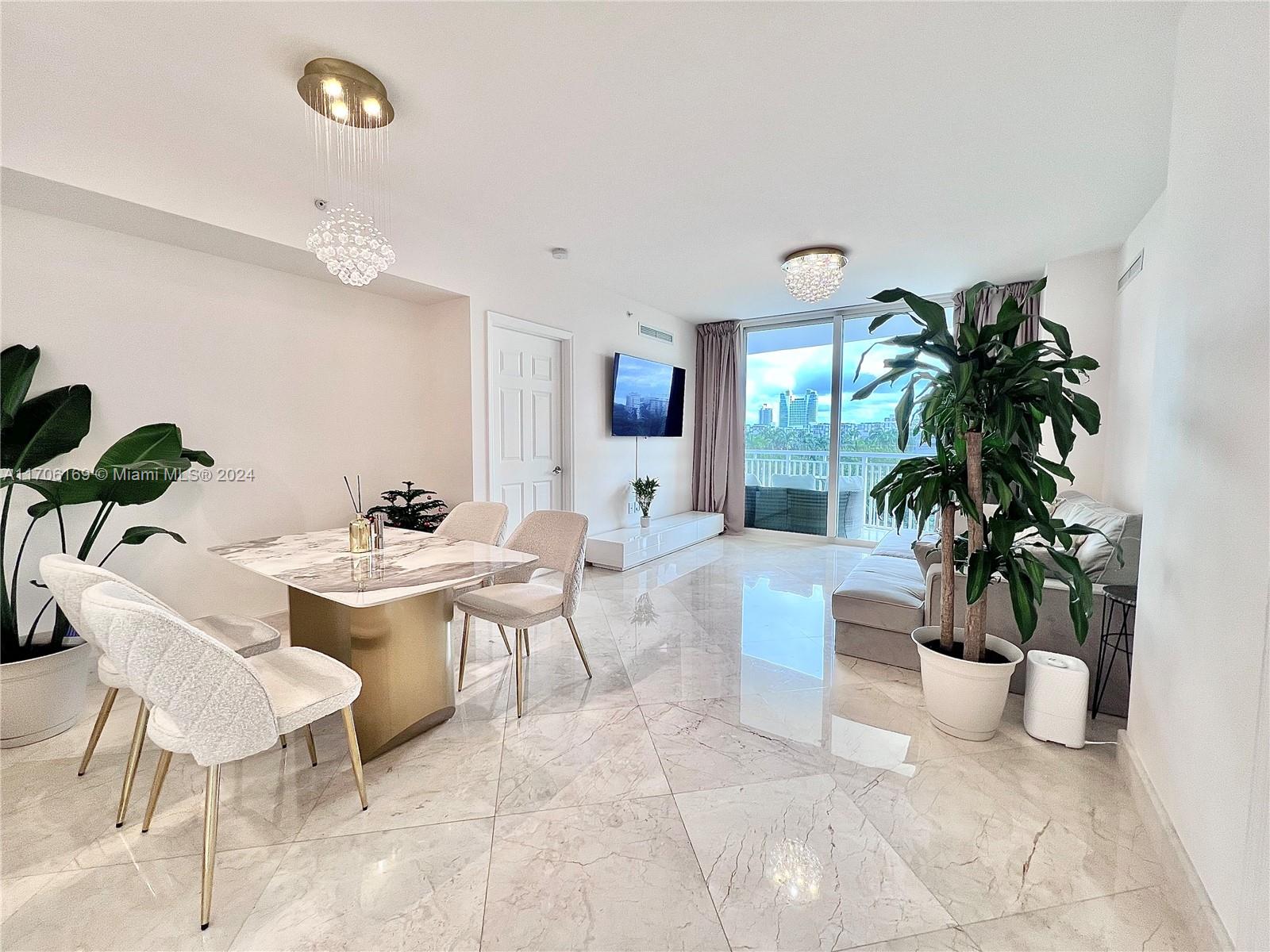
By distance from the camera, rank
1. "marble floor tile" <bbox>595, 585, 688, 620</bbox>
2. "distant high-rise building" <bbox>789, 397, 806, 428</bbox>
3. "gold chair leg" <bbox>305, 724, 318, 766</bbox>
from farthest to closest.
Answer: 1. "distant high-rise building" <bbox>789, 397, 806, 428</bbox>
2. "marble floor tile" <bbox>595, 585, 688, 620</bbox>
3. "gold chair leg" <bbox>305, 724, 318, 766</bbox>

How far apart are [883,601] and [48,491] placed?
3710 millimetres

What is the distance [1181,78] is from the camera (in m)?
1.78

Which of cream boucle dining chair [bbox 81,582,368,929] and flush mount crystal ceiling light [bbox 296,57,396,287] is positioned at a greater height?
flush mount crystal ceiling light [bbox 296,57,396,287]

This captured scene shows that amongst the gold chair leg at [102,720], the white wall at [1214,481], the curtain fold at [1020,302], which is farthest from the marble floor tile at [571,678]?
the curtain fold at [1020,302]

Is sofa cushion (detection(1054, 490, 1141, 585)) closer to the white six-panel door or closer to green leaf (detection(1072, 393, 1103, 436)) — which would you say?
green leaf (detection(1072, 393, 1103, 436))

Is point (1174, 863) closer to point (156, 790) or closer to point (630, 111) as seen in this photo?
point (156, 790)

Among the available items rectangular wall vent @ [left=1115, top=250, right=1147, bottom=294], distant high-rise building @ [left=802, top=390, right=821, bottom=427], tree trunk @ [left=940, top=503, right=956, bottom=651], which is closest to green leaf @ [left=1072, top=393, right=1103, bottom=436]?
tree trunk @ [left=940, top=503, right=956, bottom=651]

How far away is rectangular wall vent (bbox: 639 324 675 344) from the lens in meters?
5.88

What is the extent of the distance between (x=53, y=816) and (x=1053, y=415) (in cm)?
358

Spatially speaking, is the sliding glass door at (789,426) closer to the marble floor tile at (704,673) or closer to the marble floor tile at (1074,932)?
the marble floor tile at (704,673)

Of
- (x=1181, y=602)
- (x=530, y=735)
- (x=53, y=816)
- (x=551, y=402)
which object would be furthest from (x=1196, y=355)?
(x=551, y=402)

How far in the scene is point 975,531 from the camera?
2.07 metres

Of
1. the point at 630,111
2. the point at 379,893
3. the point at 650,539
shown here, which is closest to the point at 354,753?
the point at 379,893

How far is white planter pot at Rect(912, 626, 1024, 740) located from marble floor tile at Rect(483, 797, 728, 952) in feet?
4.00
